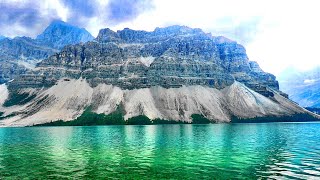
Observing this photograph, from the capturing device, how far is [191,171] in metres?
64.4

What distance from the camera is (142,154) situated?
299 ft

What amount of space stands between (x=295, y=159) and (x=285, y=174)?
20835mm

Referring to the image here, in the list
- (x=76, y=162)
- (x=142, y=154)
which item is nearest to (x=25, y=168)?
(x=76, y=162)

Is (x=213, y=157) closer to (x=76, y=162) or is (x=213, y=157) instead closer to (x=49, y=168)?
(x=76, y=162)

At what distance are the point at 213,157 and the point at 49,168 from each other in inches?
1508

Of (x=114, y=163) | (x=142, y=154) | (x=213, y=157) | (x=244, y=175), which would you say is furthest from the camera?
(x=142, y=154)

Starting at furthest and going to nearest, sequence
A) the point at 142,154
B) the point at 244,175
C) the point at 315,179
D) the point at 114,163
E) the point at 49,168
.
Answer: the point at 142,154 < the point at 114,163 < the point at 49,168 < the point at 244,175 < the point at 315,179

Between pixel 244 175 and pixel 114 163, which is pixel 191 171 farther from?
pixel 114 163

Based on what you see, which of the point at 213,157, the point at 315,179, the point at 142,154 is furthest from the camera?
the point at 142,154

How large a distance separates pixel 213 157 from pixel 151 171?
23.8 m

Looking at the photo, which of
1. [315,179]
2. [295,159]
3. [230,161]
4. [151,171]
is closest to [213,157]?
[230,161]

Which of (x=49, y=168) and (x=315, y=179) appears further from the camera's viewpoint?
(x=49, y=168)

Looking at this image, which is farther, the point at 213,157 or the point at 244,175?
the point at 213,157

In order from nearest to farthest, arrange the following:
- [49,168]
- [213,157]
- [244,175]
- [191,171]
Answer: [244,175] < [191,171] < [49,168] < [213,157]
